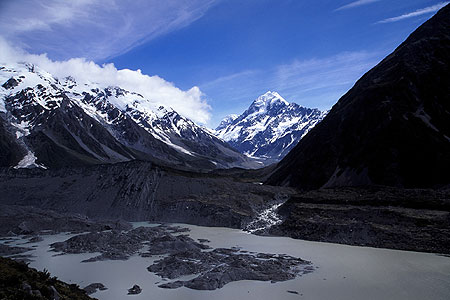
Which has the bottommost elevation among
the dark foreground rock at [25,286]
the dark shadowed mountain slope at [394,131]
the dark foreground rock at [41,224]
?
the dark foreground rock at [41,224]

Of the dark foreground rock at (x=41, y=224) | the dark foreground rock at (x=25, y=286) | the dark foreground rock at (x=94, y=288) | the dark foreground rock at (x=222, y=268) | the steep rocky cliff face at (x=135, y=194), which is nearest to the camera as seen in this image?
the dark foreground rock at (x=25, y=286)

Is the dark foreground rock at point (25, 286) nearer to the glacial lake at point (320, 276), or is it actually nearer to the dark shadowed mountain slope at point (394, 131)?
the glacial lake at point (320, 276)

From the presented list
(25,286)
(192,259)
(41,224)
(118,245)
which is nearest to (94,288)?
(192,259)

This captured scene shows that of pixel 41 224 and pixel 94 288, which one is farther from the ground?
pixel 41 224

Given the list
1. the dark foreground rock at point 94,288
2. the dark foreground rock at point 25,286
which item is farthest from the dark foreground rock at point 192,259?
the dark foreground rock at point 25,286

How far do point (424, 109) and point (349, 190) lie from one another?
23.7 m

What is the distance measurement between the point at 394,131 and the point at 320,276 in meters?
43.2

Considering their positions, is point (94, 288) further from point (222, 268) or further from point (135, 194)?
point (135, 194)

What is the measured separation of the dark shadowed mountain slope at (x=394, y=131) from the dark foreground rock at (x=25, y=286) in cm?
4972

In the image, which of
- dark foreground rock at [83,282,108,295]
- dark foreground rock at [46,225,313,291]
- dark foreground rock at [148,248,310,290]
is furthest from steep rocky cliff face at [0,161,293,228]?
dark foreground rock at [83,282,108,295]

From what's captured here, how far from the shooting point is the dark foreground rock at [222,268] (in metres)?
19.5

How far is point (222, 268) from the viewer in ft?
70.9

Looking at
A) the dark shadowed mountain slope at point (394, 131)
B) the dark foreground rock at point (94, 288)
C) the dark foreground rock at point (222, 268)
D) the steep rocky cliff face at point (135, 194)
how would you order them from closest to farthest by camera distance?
the dark foreground rock at point (94, 288) → the dark foreground rock at point (222, 268) → the steep rocky cliff face at point (135, 194) → the dark shadowed mountain slope at point (394, 131)

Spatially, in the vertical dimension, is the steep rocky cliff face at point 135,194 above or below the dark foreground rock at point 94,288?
above
